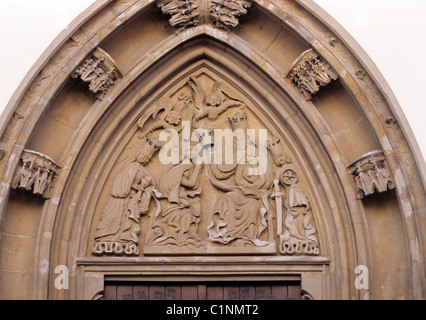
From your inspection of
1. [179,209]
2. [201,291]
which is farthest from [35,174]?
[201,291]

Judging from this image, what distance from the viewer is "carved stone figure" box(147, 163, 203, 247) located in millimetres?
10086

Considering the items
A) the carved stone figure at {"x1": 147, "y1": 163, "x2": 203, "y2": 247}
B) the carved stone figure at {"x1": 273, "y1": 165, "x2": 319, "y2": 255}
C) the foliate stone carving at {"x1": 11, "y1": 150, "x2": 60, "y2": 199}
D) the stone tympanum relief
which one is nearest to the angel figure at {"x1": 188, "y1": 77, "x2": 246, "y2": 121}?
the stone tympanum relief

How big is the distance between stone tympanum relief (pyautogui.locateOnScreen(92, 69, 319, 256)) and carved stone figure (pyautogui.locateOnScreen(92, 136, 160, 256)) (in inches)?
0.4

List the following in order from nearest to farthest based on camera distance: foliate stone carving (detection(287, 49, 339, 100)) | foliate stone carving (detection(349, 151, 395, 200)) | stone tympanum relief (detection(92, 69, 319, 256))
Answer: foliate stone carving (detection(349, 151, 395, 200)) → foliate stone carving (detection(287, 49, 339, 100)) → stone tympanum relief (detection(92, 69, 319, 256))

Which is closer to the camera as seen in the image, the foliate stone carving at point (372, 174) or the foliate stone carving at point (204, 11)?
the foliate stone carving at point (372, 174)

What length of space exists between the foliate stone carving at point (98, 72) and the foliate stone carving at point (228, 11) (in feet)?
3.99

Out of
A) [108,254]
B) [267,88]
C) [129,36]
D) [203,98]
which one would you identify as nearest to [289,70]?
[267,88]

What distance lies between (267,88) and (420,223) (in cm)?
229

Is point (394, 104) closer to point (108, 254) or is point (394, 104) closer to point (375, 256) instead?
point (375, 256)

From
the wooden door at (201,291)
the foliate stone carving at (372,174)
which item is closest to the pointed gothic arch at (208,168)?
the foliate stone carving at (372,174)

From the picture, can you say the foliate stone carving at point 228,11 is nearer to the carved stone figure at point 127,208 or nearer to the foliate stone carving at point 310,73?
the foliate stone carving at point 310,73

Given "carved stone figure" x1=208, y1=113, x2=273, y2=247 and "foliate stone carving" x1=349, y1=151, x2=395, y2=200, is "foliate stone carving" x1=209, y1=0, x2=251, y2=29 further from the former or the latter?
"foliate stone carving" x1=349, y1=151, x2=395, y2=200

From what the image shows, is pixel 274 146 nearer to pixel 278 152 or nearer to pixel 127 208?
pixel 278 152

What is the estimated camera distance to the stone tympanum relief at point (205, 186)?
396 inches
